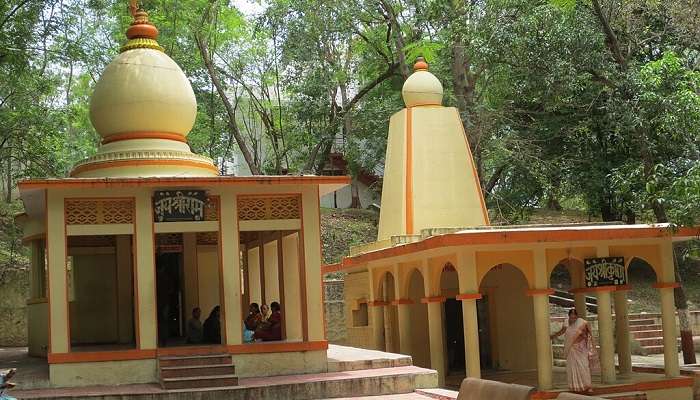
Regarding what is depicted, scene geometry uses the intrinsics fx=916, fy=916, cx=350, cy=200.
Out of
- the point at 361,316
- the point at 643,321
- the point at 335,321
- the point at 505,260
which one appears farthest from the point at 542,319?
the point at 643,321

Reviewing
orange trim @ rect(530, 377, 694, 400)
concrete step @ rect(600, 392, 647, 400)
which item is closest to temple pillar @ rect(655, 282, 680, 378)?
orange trim @ rect(530, 377, 694, 400)

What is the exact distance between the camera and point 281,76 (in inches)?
1262

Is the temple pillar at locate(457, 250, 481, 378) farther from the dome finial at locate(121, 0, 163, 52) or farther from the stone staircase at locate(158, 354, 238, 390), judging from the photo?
the dome finial at locate(121, 0, 163, 52)

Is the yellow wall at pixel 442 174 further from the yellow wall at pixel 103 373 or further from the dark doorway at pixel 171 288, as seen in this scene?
the yellow wall at pixel 103 373

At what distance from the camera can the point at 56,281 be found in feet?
42.7

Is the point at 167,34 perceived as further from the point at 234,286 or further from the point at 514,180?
the point at 234,286

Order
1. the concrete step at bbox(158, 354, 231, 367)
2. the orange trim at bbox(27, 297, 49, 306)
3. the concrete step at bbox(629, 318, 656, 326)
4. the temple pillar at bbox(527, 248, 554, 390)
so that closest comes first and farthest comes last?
the concrete step at bbox(158, 354, 231, 367) < the temple pillar at bbox(527, 248, 554, 390) < the orange trim at bbox(27, 297, 49, 306) < the concrete step at bbox(629, 318, 656, 326)

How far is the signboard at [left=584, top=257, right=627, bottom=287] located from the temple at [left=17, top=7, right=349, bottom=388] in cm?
498

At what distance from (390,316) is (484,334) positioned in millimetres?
2099

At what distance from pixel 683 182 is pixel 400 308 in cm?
697

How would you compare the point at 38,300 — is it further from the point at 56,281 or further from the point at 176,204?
the point at 176,204

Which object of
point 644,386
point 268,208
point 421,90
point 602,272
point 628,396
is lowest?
point 628,396

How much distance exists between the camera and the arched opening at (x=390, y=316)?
795 inches

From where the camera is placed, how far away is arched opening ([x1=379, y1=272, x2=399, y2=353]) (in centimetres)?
2019
